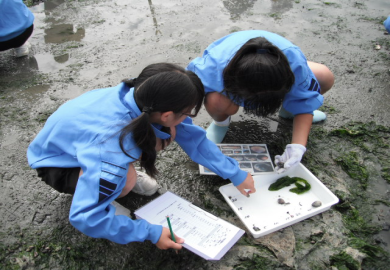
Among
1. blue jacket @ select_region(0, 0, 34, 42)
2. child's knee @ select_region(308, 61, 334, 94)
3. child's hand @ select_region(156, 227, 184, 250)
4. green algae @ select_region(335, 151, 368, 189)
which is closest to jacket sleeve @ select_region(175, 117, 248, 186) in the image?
child's hand @ select_region(156, 227, 184, 250)

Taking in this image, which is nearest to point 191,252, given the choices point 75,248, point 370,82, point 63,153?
point 75,248

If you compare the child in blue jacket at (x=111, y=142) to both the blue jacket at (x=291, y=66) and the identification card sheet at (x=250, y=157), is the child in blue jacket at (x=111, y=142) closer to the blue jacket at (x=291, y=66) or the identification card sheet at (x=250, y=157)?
the blue jacket at (x=291, y=66)

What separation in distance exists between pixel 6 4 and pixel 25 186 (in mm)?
2426

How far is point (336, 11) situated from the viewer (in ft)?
15.4

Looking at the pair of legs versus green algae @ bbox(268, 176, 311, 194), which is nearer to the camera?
green algae @ bbox(268, 176, 311, 194)

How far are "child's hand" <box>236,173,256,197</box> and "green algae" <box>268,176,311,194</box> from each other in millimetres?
164

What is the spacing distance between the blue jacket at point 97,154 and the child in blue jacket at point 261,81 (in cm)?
59

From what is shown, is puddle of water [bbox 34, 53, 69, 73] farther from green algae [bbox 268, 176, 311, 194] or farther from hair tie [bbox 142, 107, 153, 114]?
green algae [bbox 268, 176, 311, 194]

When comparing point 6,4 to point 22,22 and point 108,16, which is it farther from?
point 108,16

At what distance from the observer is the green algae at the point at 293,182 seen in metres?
2.06

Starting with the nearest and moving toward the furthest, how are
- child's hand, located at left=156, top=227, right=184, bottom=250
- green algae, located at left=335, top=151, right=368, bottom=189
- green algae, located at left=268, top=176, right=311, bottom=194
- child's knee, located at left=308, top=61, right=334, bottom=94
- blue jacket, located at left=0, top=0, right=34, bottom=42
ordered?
child's hand, located at left=156, top=227, right=184, bottom=250
green algae, located at left=268, top=176, right=311, bottom=194
green algae, located at left=335, top=151, right=368, bottom=189
child's knee, located at left=308, top=61, right=334, bottom=94
blue jacket, located at left=0, top=0, right=34, bottom=42

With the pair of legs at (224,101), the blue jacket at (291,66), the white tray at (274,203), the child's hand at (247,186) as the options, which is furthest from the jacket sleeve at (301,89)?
the child's hand at (247,186)

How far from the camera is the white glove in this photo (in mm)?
2092

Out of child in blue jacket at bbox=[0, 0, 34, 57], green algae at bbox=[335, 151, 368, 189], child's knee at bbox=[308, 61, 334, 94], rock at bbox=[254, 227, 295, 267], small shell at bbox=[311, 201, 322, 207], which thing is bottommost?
child in blue jacket at bbox=[0, 0, 34, 57]
